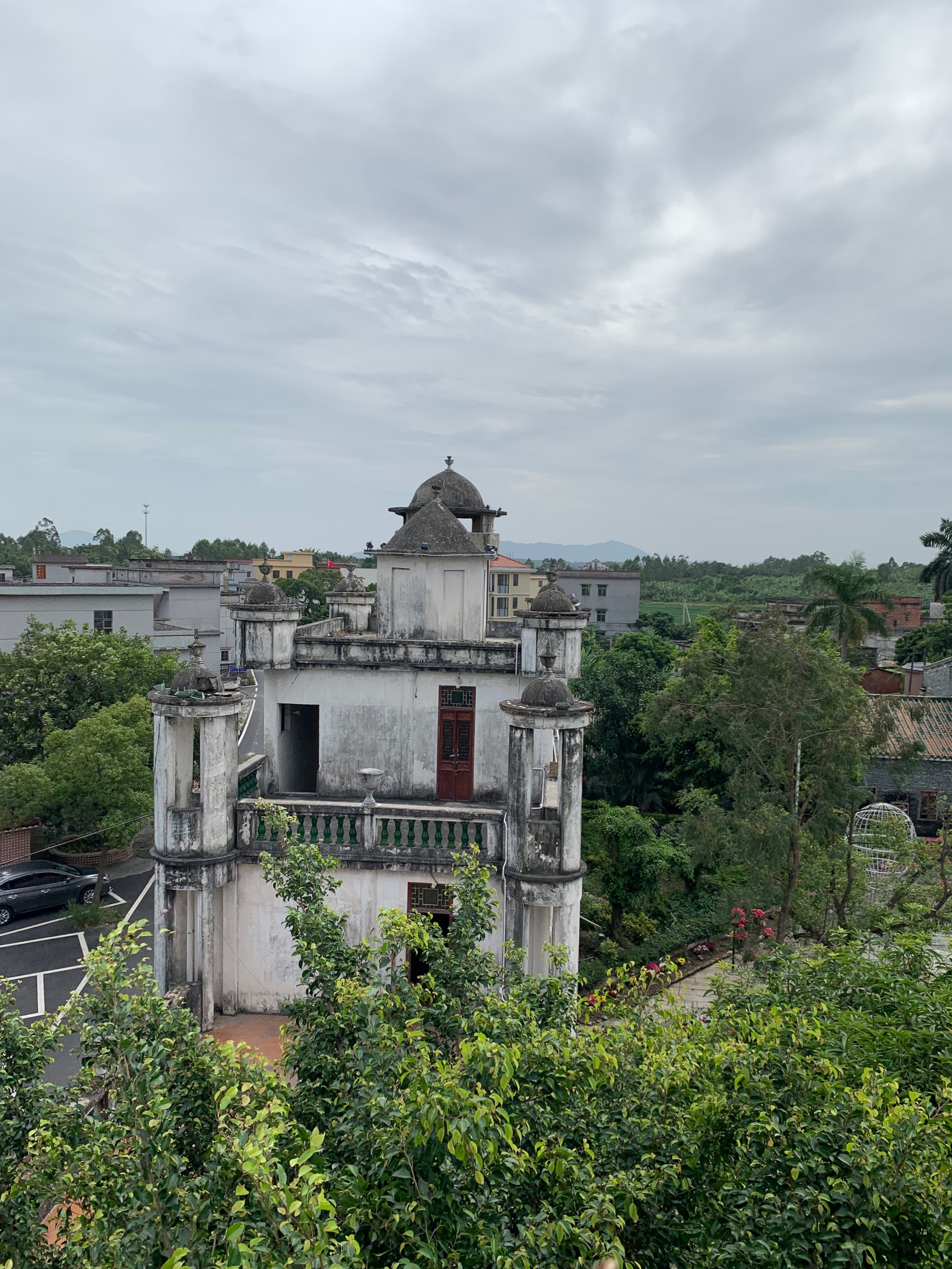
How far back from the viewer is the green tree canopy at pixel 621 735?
35125 mm

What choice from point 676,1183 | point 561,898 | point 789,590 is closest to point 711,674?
point 561,898

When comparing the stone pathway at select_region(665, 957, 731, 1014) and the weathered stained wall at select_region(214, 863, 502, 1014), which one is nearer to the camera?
the weathered stained wall at select_region(214, 863, 502, 1014)

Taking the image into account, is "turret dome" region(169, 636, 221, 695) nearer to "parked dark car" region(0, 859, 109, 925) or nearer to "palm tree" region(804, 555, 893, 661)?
"parked dark car" region(0, 859, 109, 925)

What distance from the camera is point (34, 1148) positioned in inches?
212

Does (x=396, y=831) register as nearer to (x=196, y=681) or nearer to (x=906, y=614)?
(x=196, y=681)

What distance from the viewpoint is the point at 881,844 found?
67.8ft

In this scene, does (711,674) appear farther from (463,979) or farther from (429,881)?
(463,979)

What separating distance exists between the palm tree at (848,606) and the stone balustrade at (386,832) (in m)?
29.8

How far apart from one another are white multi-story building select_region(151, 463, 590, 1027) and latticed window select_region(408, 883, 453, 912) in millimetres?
31

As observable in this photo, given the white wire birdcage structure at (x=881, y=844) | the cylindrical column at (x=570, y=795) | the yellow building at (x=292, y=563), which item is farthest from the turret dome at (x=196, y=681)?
the yellow building at (x=292, y=563)

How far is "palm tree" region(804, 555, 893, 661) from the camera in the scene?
1558 inches

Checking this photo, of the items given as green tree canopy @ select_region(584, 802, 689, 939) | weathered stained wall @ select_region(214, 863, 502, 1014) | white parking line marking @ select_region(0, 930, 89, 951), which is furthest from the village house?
white parking line marking @ select_region(0, 930, 89, 951)

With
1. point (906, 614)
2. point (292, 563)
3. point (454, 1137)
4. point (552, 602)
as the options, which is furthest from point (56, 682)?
point (292, 563)

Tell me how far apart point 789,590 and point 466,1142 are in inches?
5509
